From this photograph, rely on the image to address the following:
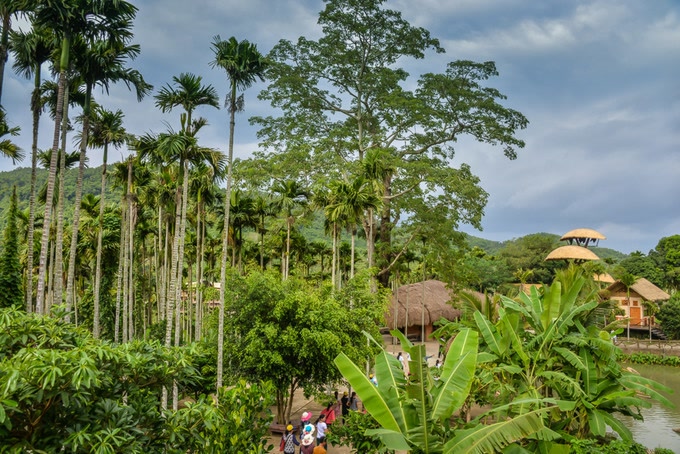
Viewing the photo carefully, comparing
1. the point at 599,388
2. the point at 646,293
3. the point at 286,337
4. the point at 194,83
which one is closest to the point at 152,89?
the point at 194,83

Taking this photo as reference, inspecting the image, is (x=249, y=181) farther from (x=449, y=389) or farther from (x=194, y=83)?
(x=449, y=389)

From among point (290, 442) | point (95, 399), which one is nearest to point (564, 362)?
point (290, 442)

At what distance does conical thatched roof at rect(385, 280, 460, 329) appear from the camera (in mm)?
36125

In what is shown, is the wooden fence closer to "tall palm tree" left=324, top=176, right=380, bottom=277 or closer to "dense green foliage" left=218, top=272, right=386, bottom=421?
"tall palm tree" left=324, top=176, right=380, bottom=277

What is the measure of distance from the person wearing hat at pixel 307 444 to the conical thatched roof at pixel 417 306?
23.9 metres

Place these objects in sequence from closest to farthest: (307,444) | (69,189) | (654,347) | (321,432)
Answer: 1. (307,444)
2. (321,432)
3. (654,347)
4. (69,189)

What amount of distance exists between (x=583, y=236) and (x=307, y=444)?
46067mm

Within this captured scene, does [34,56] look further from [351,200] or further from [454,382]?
[454,382]

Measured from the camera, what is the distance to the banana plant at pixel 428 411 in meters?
6.93

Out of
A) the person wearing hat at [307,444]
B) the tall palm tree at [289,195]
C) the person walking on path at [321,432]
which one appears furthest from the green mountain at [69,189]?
the person wearing hat at [307,444]

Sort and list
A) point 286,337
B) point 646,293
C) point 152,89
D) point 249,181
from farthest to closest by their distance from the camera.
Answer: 1. point 646,293
2. point 249,181
3. point 152,89
4. point 286,337

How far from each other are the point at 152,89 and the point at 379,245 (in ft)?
45.6

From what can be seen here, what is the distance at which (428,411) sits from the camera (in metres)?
7.70

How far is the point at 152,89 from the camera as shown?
1748 cm
